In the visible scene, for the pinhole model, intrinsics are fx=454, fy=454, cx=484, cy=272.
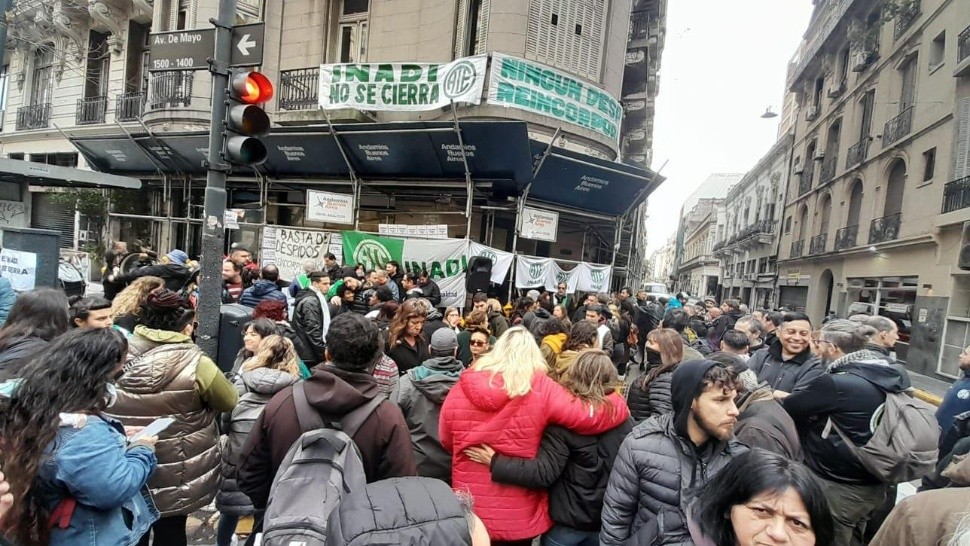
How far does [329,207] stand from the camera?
10898 mm

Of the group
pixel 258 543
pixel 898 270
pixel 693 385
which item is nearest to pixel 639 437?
pixel 693 385

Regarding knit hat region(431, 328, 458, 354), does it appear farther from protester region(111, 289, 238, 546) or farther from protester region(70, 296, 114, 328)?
protester region(70, 296, 114, 328)

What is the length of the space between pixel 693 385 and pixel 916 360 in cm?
1668

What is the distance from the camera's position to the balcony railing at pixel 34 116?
1836cm

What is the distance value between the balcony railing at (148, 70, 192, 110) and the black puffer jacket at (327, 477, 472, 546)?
15.3 metres

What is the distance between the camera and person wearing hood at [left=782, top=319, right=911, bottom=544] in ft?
8.87

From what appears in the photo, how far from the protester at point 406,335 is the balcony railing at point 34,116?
2263cm

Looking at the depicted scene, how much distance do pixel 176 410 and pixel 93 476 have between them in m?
0.78

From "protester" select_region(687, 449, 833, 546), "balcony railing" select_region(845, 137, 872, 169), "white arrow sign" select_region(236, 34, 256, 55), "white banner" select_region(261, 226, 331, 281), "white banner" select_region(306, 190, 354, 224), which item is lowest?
"protester" select_region(687, 449, 833, 546)

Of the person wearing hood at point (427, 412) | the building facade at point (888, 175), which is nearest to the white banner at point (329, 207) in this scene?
the person wearing hood at point (427, 412)

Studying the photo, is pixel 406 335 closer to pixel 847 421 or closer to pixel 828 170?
pixel 847 421

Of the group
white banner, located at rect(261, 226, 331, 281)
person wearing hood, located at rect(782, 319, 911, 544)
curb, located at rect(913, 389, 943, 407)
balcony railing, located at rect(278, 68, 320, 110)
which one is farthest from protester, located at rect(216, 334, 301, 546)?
curb, located at rect(913, 389, 943, 407)

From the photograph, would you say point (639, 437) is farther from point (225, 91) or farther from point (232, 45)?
point (232, 45)

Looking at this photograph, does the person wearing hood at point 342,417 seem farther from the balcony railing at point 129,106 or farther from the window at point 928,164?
the window at point 928,164
